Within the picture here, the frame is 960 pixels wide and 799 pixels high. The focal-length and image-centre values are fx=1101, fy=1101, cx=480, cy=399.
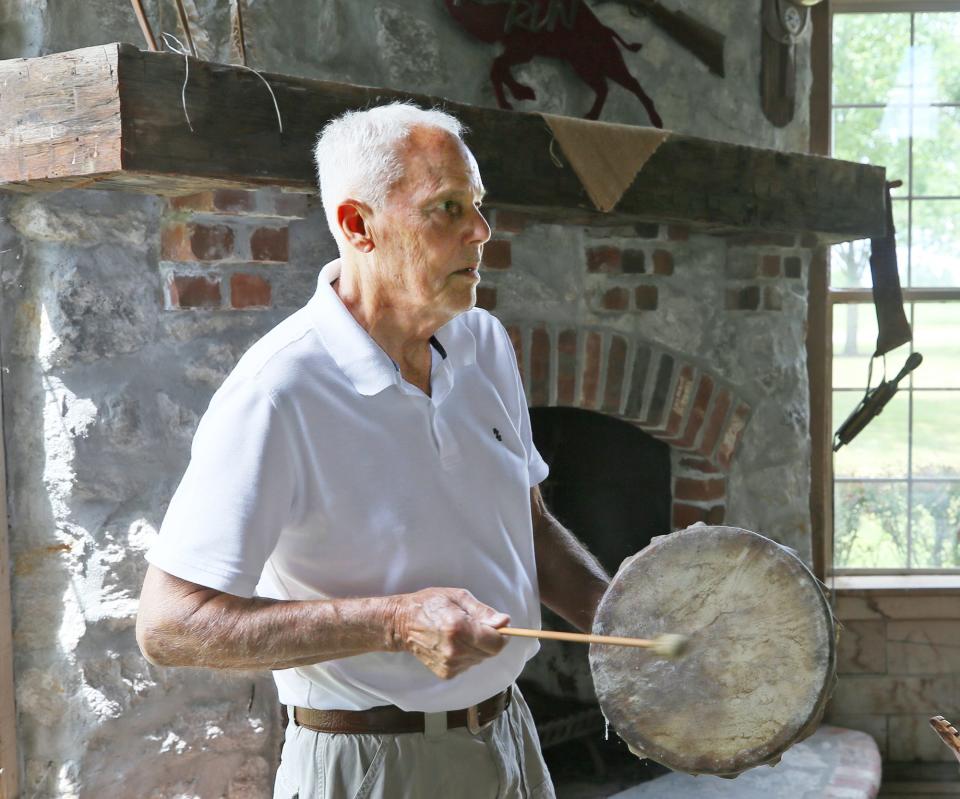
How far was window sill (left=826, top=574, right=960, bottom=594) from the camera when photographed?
3697 mm

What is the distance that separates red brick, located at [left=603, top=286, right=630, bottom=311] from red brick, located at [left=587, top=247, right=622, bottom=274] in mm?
53

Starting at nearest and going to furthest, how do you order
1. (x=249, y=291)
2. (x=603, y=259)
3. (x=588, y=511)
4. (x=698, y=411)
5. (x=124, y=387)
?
(x=124, y=387), (x=249, y=291), (x=603, y=259), (x=698, y=411), (x=588, y=511)

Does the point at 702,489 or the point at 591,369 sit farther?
the point at 702,489

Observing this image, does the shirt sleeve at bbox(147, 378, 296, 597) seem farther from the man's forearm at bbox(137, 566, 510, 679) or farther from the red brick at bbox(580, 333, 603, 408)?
the red brick at bbox(580, 333, 603, 408)

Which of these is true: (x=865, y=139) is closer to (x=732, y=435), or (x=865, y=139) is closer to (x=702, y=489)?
(x=732, y=435)

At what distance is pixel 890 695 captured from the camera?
3729 mm

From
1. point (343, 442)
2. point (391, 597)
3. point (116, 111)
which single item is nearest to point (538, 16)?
point (116, 111)

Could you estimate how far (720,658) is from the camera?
156 cm

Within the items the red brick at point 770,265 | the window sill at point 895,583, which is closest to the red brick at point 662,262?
the red brick at point 770,265

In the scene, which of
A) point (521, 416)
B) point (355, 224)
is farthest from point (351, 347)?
point (521, 416)

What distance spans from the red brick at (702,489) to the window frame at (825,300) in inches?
25.6

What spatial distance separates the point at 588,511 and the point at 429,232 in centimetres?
200

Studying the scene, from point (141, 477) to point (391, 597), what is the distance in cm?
98

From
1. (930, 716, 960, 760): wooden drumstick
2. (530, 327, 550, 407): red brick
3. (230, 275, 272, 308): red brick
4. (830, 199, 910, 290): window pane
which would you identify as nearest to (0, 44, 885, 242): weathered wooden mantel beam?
(230, 275, 272, 308): red brick
